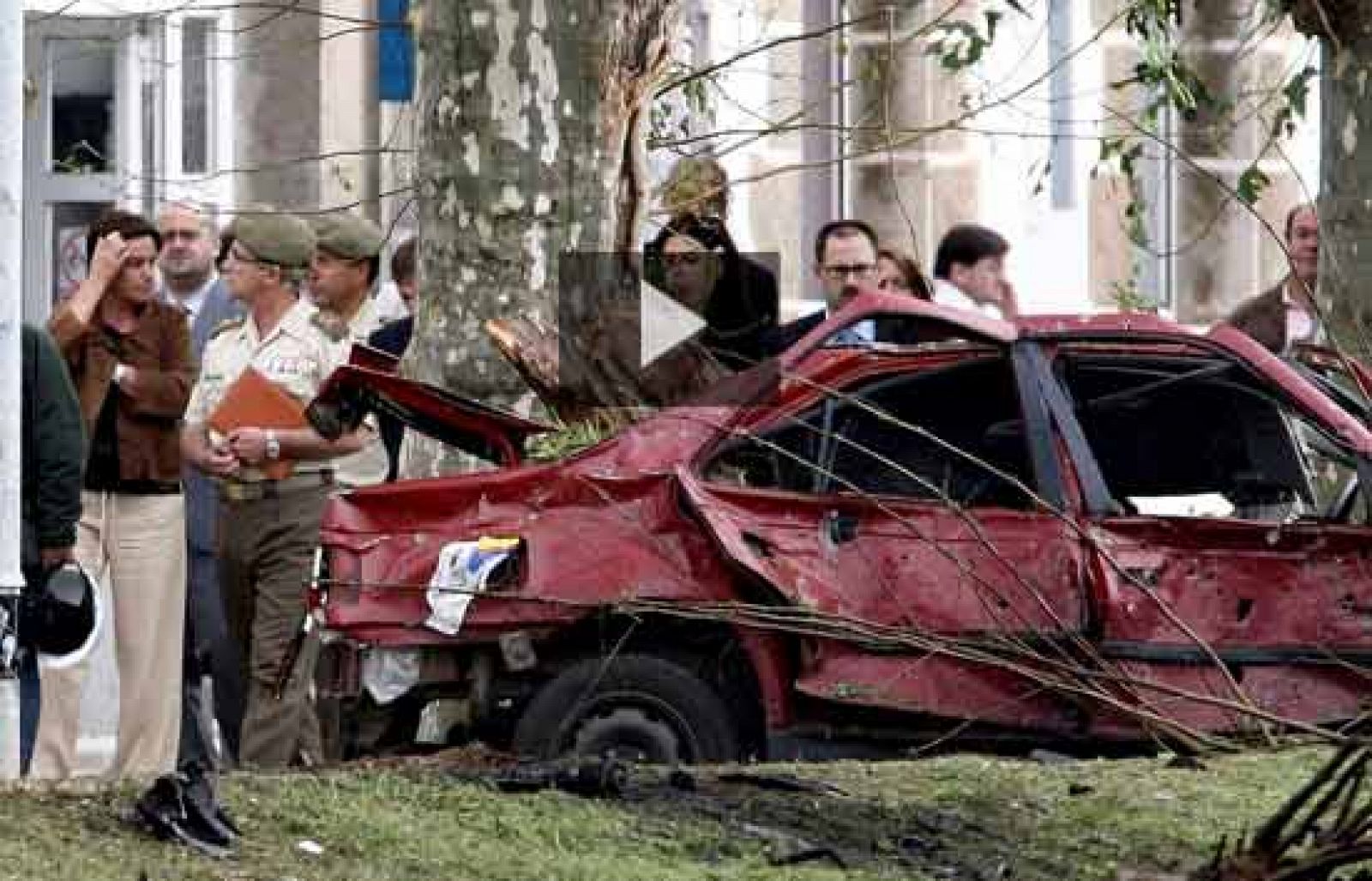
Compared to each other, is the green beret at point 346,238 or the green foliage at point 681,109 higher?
the green foliage at point 681,109

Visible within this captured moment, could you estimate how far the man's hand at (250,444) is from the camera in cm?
1393

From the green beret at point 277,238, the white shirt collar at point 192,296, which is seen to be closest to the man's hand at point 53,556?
the green beret at point 277,238

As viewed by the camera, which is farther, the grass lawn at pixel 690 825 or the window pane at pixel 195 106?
the window pane at pixel 195 106

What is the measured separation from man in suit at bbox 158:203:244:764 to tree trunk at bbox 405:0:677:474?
102 centimetres

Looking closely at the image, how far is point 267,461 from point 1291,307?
3.87 metres

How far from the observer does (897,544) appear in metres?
11.9

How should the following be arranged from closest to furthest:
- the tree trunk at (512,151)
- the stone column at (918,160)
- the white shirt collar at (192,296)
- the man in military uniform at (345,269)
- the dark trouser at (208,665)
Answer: the tree trunk at (512,151) → the dark trouser at (208,665) → the man in military uniform at (345,269) → the white shirt collar at (192,296) → the stone column at (918,160)

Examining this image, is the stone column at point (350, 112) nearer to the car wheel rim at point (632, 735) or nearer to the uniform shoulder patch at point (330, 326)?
the uniform shoulder patch at point (330, 326)

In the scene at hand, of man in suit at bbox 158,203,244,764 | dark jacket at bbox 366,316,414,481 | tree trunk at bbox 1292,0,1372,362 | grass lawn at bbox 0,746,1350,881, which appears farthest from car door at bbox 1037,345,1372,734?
tree trunk at bbox 1292,0,1372,362

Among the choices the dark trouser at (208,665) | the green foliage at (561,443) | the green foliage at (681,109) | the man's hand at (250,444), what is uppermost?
the green foliage at (681,109)

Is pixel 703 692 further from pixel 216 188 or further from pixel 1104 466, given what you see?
pixel 216 188

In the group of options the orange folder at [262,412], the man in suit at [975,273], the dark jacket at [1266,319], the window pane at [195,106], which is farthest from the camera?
the window pane at [195,106]

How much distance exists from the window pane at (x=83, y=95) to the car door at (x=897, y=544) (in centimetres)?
985

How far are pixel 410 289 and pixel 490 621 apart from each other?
15.3 ft
